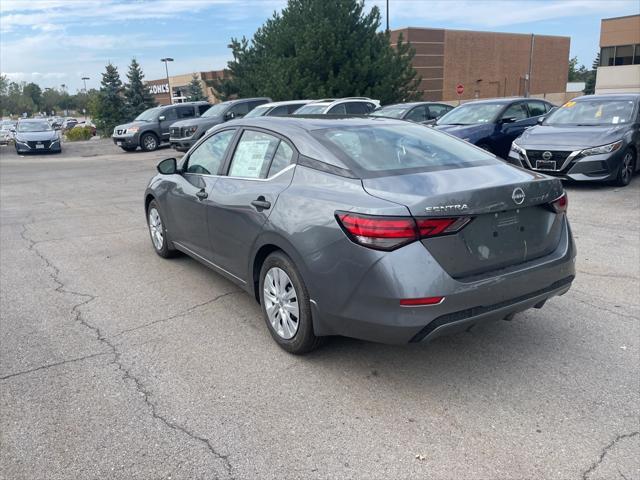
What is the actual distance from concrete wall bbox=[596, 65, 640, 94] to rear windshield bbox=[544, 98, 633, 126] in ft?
151

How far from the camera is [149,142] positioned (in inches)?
899

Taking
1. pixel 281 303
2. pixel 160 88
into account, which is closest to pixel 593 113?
pixel 281 303

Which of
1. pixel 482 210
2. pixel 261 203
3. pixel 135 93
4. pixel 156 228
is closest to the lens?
pixel 482 210

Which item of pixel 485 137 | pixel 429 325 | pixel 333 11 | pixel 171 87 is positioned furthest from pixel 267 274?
pixel 171 87

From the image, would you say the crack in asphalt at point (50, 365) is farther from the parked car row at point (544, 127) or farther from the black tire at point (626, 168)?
the black tire at point (626, 168)

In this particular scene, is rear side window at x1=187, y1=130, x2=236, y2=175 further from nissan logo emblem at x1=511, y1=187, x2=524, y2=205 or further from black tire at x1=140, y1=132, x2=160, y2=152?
black tire at x1=140, y1=132, x2=160, y2=152

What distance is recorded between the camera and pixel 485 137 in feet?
38.5

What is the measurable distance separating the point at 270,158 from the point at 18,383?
7.57ft

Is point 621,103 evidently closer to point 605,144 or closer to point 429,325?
point 605,144

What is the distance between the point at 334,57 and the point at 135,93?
31.9 m

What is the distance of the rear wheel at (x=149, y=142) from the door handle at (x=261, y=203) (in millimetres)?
20058

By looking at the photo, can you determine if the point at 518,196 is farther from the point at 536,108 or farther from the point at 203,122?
the point at 203,122

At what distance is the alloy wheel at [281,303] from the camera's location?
3.73 meters

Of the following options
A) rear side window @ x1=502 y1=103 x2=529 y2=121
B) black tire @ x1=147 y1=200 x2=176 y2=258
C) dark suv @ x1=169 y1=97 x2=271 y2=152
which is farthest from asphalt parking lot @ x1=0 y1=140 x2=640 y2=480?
dark suv @ x1=169 y1=97 x2=271 y2=152
